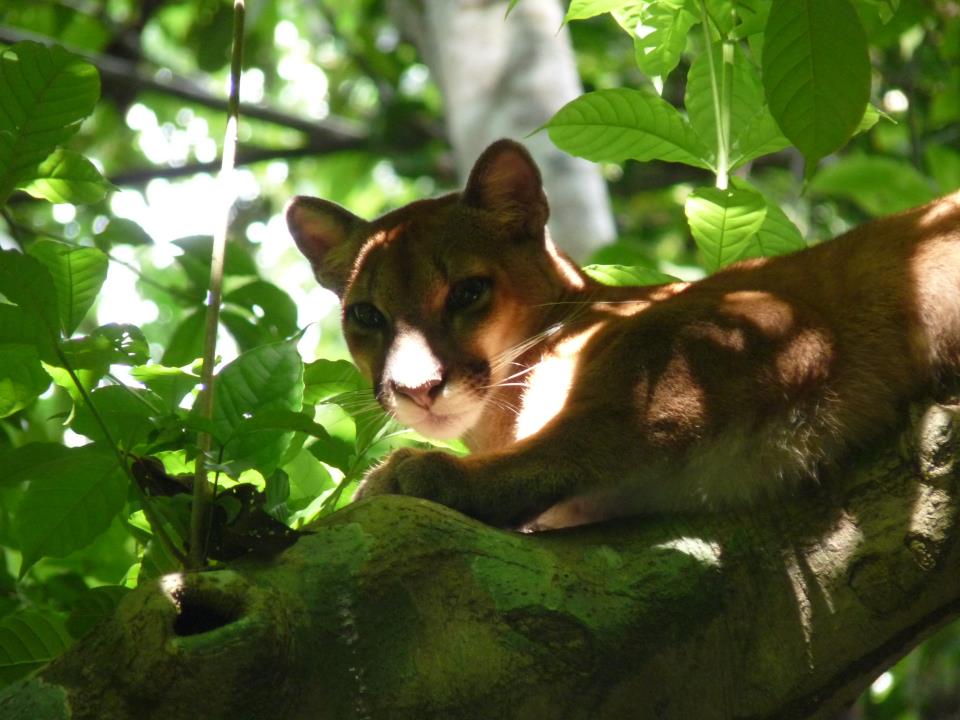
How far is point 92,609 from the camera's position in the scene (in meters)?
2.73

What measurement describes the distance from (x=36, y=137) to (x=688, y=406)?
1866mm

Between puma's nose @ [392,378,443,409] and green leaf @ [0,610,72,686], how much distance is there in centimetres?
146

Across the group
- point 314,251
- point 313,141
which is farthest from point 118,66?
point 314,251

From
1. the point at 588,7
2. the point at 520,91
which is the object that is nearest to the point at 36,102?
the point at 588,7

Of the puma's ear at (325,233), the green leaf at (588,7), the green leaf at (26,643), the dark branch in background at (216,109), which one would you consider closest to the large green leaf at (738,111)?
the green leaf at (588,7)

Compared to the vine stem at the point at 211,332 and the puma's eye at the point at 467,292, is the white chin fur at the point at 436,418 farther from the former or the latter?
the vine stem at the point at 211,332

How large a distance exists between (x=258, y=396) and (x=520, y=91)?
179 inches

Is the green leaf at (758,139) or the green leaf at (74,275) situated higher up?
the green leaf at (74,275)

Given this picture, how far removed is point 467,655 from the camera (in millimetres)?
2186

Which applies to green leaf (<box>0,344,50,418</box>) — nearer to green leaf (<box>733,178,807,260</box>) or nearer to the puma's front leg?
the puma's front leg

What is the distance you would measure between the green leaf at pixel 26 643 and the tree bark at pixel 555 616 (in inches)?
29.3

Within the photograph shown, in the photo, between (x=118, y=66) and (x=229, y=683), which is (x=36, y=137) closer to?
(x=229, y=683)

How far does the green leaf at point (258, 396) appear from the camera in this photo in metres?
2.57

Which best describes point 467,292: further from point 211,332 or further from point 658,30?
point 211,332
